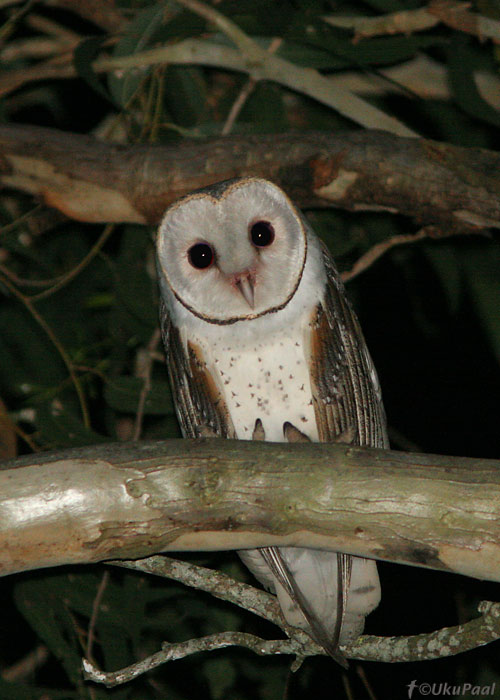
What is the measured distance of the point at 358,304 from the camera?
4625mm

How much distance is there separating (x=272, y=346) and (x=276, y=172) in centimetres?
63

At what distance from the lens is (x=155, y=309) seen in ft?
10.5

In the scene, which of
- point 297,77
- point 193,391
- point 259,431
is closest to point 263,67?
point 297,77

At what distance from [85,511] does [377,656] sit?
946 mm

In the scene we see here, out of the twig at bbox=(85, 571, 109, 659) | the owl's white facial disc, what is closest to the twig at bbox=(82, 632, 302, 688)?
the twig at bbox=(85, 571, 109, 659)

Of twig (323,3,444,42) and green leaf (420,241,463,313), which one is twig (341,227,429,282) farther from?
twig (323,3,444,42)

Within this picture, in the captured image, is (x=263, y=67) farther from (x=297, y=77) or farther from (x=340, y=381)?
(x=340, y=381)

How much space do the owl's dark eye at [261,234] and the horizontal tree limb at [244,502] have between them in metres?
0.76

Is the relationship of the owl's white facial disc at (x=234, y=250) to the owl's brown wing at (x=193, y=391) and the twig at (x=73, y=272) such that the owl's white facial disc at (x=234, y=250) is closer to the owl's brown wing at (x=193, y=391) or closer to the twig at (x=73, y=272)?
the owl's brown wing at (x=193, y=391)

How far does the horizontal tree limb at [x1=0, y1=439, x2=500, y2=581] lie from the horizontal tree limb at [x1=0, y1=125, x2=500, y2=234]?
41.8 inches

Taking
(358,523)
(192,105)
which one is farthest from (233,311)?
(192,105)

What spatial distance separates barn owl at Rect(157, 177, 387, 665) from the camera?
2.27 meters

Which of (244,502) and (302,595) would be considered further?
(302,595)

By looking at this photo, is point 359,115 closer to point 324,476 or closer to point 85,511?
point 324,476
